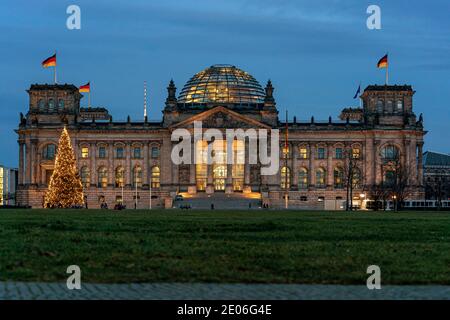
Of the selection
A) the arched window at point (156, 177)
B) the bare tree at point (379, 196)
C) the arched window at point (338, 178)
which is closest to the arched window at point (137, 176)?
the arched window at point (156, 177)

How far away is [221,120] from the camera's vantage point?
14025 centimetres

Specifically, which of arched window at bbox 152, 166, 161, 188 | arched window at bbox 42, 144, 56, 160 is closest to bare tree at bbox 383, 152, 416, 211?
arched window at bbox 152, 166, 161, 188

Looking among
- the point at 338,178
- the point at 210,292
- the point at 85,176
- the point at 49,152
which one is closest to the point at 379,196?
the point at 338,178

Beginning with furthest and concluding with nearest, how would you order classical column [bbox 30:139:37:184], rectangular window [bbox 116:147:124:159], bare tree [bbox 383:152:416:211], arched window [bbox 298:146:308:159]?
rectangular window [bbox 116:147:124:159] → arched window [bbox 298:146:308:159] → classical column [bbox 30:139:37:184] → bare tree [bbox 383:152:416:211]

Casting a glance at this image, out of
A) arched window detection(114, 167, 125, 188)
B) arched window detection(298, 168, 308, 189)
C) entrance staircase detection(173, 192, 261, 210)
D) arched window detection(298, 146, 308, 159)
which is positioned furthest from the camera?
arched window detection(298, 146, 308, 159)

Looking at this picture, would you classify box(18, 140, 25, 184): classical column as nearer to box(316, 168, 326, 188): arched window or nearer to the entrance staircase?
the entrance staircase

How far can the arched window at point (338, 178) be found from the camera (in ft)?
468

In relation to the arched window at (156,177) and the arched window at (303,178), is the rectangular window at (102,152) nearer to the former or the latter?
the arched window at (156,177)

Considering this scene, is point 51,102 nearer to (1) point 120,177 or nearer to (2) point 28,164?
(2) point 28,164

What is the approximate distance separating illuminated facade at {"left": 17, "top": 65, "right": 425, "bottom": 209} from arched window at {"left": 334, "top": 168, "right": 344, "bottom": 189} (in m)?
0.17

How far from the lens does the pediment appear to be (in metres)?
140

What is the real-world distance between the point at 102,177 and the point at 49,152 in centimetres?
1030

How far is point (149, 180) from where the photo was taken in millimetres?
143125

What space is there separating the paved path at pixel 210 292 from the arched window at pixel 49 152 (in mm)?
130608
